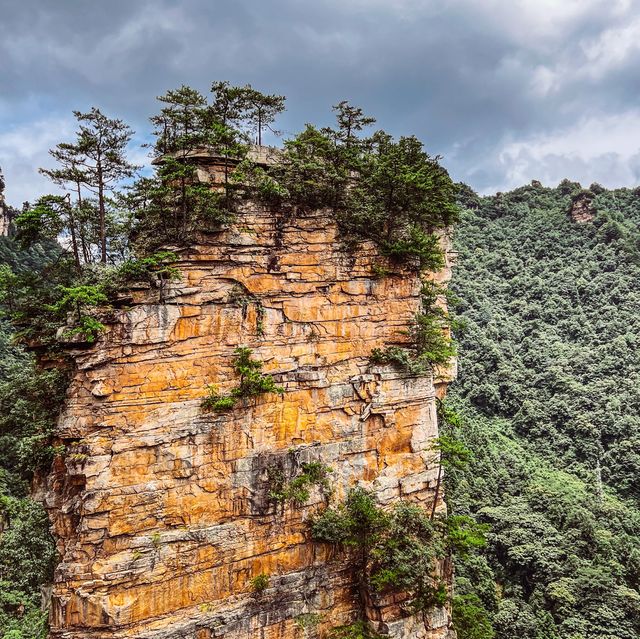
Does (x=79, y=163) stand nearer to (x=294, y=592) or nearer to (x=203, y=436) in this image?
(x=203, y=436)

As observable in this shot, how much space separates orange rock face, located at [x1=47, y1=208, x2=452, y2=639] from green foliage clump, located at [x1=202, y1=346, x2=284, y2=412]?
0.25 metres

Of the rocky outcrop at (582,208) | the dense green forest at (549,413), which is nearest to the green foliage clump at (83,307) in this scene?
the dense green forest at (549,413)

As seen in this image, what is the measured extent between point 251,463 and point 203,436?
1783 mm

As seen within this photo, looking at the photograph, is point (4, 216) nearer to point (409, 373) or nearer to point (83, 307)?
point (83, 307)

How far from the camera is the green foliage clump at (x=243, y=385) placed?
13617 mm

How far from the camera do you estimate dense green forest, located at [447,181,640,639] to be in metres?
22.8

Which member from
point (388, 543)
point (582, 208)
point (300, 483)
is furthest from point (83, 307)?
point (582, 208)

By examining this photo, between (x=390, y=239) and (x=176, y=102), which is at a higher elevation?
(x=176, y=102)

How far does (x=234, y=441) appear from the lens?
14.0 meters

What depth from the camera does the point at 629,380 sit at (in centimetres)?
3653

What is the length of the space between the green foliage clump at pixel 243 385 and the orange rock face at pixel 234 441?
252 mm

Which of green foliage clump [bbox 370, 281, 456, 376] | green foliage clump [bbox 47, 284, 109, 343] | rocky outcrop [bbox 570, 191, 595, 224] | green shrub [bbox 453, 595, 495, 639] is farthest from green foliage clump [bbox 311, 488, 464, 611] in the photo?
rocky outcrop [bbox 570, 191, 595, 224]

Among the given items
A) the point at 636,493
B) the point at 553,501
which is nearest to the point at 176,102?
the point at 553,501

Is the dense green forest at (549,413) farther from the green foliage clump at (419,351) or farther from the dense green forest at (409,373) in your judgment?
the green foliage clump at (419,351)
